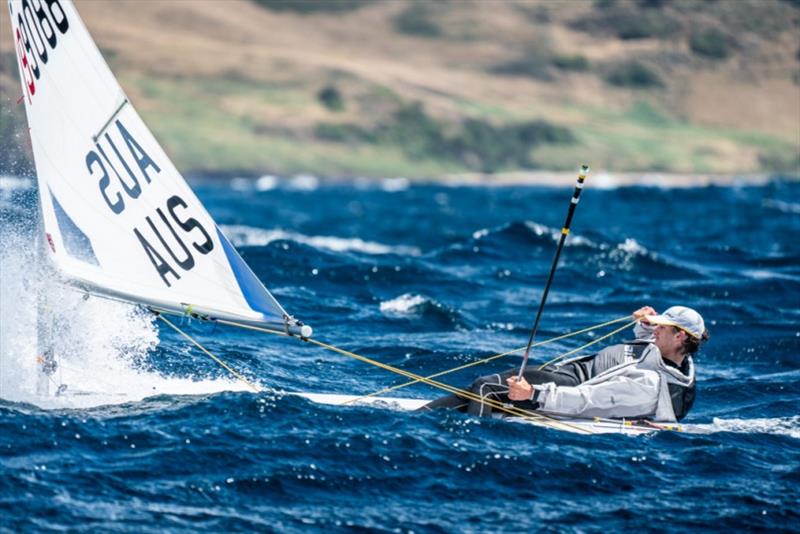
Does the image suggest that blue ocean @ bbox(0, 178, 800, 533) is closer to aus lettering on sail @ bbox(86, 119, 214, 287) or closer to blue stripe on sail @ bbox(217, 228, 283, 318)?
aus lettering on sail @ bbox(86, 119, 214, 287)

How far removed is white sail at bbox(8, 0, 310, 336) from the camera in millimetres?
12117

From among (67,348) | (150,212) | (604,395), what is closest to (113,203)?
(150,212)

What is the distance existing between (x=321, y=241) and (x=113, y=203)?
23312mm

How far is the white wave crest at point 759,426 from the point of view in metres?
13.7

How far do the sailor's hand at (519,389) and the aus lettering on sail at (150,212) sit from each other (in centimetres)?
316

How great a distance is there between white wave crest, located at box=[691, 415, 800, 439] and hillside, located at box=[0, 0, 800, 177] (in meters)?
119

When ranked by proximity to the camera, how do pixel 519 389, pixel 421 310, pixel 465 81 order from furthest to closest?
1. pixel 465 81
2. pixel 421 310
3. pixel 519 389

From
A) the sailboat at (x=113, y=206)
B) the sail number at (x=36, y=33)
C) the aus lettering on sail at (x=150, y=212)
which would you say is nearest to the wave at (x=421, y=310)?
the sailboat at (x=113, y=206)

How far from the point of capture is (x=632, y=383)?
1265 centimetres

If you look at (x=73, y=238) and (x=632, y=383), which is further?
(x=632, y=383)

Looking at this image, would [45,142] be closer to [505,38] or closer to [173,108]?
[173,108]

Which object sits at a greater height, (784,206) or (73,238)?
(784,206)

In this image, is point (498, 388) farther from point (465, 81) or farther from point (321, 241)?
point (465, 81)

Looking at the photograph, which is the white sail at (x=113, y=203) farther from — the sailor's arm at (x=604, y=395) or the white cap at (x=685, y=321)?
the white cap at (x=685, y=321)
